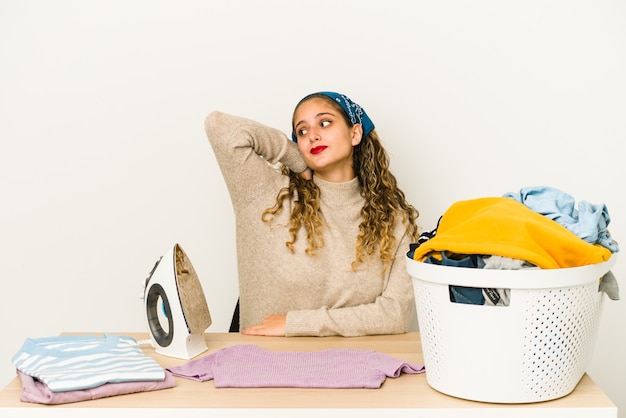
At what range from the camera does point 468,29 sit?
2709 mm

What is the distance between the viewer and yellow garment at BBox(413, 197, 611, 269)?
1.28 meters

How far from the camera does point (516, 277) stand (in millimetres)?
1260

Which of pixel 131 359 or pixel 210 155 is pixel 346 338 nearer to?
pixel 131 359

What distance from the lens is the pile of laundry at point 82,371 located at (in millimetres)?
1334

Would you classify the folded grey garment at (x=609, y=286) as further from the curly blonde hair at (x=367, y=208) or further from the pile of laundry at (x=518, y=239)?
the curly blonde hair at (x=367, y=208)

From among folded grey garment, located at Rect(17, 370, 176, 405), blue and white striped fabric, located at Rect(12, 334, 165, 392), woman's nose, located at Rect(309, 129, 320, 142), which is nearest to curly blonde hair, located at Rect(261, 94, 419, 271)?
woman's nose, located at Rect(309, 129, 320, 142)

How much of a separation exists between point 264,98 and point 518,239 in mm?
1616

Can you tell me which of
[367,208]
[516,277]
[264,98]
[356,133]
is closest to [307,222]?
[367,208]

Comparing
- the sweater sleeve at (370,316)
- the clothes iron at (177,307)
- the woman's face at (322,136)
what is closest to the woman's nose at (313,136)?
the woman's face at (322,136)

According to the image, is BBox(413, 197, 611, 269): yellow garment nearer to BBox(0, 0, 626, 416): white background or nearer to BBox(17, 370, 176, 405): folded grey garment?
BBox(17, 370, 176, 405): folded grey garment

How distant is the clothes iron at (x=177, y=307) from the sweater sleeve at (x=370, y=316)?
306 mm

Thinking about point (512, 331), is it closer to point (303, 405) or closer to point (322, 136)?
point (303, 405)

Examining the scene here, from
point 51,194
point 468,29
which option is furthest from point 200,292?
point 468,29

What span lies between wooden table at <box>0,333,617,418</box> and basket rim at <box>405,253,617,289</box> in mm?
219
